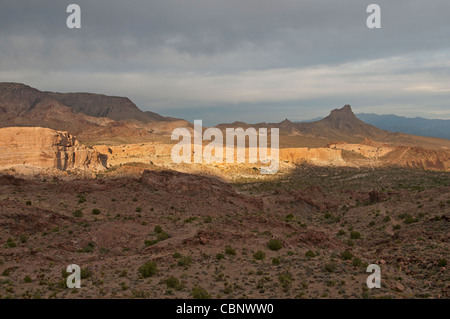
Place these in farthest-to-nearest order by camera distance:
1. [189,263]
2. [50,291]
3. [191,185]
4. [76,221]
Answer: [191,185] < [76,221] < [189,263] < [50,291]

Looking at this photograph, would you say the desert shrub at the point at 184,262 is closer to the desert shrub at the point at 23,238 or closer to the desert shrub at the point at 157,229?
the desert shrub at the point at 157,229

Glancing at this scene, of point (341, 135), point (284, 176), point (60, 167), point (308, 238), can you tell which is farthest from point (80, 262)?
point (341, 135)

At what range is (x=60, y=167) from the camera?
42562mm

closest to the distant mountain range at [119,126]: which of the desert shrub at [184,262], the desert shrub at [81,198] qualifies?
the desert shrub at [81,198]

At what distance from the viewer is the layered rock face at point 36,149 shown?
39.2 m

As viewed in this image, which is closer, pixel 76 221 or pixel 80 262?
pixel 80 262

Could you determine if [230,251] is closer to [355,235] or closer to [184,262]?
[184,262]

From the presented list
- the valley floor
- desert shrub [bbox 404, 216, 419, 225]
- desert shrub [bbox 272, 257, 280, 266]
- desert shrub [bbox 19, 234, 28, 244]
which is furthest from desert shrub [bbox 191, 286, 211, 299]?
desert shrub [bbox 404, 216, 419, 225]

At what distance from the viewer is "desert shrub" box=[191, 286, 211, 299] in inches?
418

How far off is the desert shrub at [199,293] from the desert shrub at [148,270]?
2.60 m

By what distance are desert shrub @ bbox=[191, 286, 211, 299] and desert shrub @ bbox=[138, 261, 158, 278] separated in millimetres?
2597
